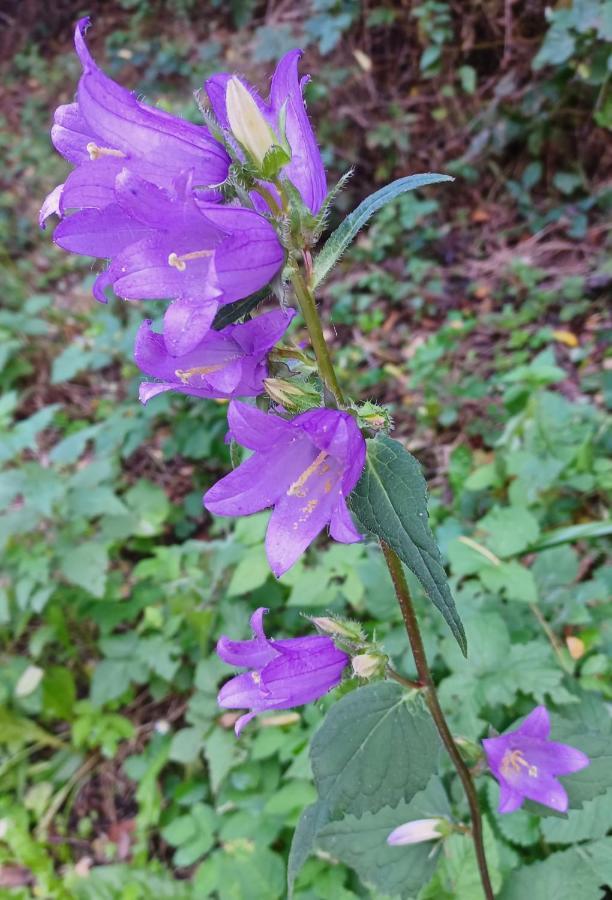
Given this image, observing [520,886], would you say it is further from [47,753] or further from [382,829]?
[47,753]

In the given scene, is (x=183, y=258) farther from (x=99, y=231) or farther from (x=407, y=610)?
(x=407, y=610)

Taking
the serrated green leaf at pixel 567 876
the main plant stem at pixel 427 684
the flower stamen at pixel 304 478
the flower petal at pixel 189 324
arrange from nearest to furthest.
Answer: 1. the flower petal at pixel 189 324
2. the flower stamen at pixel 304 478
3. the main plant stem at pixel 427 684
4. the serrated green leaf at pixel 567 876

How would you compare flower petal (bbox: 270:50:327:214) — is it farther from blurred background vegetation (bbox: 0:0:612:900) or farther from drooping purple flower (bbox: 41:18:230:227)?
blurred background vegetation (bbox: 0:0:612:900)

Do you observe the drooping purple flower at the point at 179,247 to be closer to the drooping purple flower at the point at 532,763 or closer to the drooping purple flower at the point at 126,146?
the drooping purple flower at the point at 126,146

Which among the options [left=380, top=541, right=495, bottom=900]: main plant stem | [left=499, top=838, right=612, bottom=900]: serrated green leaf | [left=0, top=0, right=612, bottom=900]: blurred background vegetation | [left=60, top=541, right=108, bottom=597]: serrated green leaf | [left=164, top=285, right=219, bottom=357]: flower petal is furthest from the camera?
[left=60, top=541, right=108, bottom=597]: serrated green leaf

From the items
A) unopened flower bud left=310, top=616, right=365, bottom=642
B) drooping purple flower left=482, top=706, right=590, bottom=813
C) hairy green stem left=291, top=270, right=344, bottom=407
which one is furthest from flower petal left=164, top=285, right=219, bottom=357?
drooping purple flower left=482, top=706, right=590, bottom=813

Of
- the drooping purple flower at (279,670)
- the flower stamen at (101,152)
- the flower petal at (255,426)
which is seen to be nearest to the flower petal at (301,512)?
the flower petal at (255,426)

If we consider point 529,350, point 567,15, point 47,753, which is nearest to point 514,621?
point 529,350

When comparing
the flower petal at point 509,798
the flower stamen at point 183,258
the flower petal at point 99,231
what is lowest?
the flower petal at point 509,798
